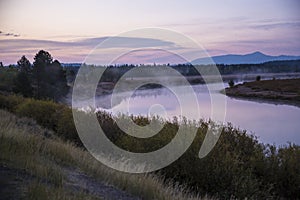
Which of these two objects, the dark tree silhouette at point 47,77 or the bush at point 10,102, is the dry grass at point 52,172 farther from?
the dark tree silhouette at point 47,77

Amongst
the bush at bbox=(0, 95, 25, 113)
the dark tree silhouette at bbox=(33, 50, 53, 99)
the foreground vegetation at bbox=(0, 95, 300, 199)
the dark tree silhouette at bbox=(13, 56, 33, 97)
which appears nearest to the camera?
the foreground vegetation at bbox=(0, 95, 300, 199)

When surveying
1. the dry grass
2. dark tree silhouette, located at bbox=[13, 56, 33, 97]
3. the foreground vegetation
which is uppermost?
dark tree silhouette, located at bbox=[13, 56, 33, 97]

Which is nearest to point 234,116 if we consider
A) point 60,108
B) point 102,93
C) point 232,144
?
point 60,108

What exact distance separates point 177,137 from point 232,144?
7.58 feet

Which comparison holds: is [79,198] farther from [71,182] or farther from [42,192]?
[71,182]

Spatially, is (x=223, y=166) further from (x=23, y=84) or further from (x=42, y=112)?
(x=23, y=84)

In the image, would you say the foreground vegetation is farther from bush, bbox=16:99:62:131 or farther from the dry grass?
bush, bbox=16:99:62:131

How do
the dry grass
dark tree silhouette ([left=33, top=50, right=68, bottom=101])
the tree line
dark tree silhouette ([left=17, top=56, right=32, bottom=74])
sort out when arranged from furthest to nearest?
dark tree silhouette ([left=17, top=56, right=32, bottom=74]) → dark tree silhouette ([left=33, top=50, right=68, bottom=101]) → the tree line → the dry grass

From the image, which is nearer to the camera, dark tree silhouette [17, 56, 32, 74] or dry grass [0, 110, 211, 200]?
dry grass [0, 110, 211, 200]

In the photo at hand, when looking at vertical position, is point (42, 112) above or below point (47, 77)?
below

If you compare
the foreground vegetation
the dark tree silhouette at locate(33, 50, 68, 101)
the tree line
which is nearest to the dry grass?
the foreground vegetation

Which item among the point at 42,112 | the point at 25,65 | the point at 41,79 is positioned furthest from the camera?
the point at 25,65

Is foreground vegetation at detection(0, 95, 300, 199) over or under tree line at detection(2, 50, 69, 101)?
under

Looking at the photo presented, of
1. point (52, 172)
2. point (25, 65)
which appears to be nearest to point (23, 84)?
point (25, 65)
